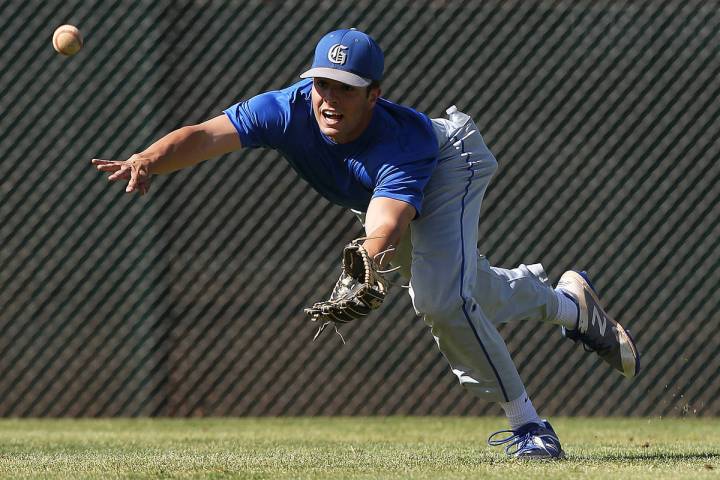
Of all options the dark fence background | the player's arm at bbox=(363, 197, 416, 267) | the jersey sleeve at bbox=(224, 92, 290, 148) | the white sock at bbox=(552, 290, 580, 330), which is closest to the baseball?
the dark fence background

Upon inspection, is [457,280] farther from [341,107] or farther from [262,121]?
[262,121]

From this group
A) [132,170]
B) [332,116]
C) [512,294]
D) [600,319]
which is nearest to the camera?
[132,170]

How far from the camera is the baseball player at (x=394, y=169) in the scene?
4.14m

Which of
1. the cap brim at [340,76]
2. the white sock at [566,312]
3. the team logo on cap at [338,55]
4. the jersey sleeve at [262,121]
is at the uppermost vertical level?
the team logo on cap at [338,55]

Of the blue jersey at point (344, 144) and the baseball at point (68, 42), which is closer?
the blue jersey at point (344, 144)

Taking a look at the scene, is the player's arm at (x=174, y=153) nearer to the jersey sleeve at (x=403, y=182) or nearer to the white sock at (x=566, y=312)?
the jersey sleeve at (x=403, y=182)

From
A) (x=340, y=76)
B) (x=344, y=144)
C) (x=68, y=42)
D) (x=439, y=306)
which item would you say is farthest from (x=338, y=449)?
(x=68, y=42)

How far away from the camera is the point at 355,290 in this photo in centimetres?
380

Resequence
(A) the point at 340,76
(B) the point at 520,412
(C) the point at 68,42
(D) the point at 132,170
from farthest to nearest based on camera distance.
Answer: (C) the point at 68,42
(B) the point at 520,412
(A) the point at 340,76
(D) the point at 132,170

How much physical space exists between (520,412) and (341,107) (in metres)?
1.26

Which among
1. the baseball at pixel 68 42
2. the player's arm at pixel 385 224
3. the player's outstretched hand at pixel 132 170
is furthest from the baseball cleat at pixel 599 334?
the baseball at pixel 68 42

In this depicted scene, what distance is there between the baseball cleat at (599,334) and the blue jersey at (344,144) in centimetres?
112

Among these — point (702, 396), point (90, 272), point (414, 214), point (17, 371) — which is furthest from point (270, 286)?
point (414, 214)

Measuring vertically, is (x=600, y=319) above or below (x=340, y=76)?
below
